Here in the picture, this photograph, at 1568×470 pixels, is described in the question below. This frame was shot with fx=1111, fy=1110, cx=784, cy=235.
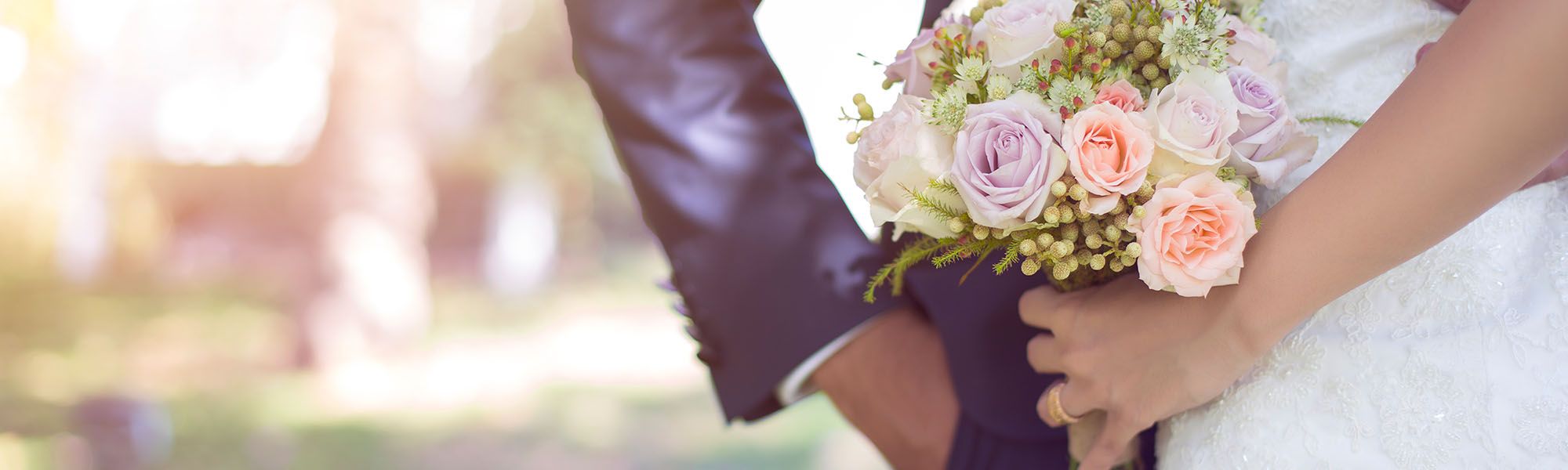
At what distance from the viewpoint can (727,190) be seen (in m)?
1.55

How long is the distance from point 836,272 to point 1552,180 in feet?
2.68

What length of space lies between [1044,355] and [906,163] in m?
0.35

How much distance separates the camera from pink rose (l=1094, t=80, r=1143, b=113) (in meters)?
1.00

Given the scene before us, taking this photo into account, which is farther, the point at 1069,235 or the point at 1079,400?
the point at 1079,400

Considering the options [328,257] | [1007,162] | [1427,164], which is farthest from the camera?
[328,257]

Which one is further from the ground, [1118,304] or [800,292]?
[1118,304]

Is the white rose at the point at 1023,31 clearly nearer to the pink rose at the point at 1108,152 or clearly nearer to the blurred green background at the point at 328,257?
the pink rose at the point at 1108,152

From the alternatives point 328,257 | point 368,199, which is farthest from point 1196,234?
point 368,199

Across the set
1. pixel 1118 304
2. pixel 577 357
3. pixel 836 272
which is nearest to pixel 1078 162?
pixel 1118 304

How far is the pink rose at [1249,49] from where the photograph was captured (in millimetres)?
1059

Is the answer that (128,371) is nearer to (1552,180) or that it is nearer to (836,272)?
(836,272)

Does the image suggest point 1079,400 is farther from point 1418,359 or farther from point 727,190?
point 727,190

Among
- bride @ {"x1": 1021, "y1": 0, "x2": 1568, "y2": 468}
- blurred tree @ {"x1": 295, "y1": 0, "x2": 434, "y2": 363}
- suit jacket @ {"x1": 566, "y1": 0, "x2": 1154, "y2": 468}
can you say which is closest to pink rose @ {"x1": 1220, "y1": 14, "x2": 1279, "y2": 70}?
bride @ {"x1": 1021, "y1": 0, "x2": 1568, "y2": 468}

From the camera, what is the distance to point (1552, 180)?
106cm
